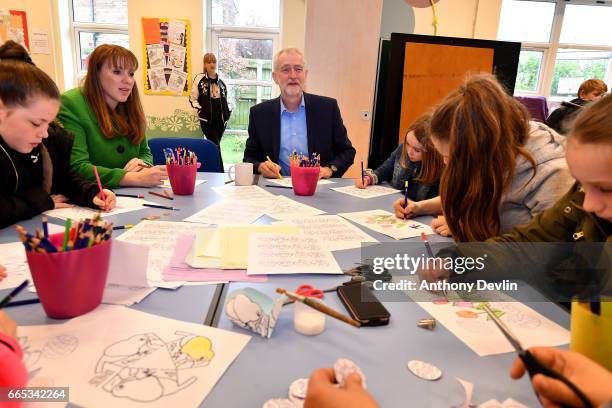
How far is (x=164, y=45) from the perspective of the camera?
443cm

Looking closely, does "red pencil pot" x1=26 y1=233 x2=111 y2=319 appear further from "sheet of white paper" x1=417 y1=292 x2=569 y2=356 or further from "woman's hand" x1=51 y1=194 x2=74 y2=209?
"woman's hand" x1=51 y1=194 x2=74 y2=209

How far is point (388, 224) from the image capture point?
133 centimetres

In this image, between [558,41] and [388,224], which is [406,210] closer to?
[388,224]

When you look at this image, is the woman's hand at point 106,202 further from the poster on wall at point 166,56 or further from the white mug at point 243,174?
the poster on wall at point 166,56

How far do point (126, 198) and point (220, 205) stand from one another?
0.37 metres

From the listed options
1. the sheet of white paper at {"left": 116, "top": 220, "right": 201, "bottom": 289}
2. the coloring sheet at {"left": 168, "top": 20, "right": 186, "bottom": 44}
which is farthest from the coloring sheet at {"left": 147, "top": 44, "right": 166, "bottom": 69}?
the sheet of white paper at {"left": 116, "top": 220, "right": 201, "bottom": 289}

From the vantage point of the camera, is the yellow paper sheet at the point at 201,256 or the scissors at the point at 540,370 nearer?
the scissors at the point at 540,370

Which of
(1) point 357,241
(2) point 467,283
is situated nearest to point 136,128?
(1) point 357,241

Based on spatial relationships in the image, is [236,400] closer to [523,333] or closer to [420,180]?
[523,333]

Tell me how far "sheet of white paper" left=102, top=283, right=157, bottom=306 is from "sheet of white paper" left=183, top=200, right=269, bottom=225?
1.49ft

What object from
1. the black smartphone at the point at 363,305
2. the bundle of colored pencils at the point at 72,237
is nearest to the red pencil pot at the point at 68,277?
the bundle of colored pencils at the point at 72,237

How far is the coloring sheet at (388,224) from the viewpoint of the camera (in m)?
1.25

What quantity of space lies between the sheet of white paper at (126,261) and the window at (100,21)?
453cm

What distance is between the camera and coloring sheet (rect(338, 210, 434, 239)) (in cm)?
125
